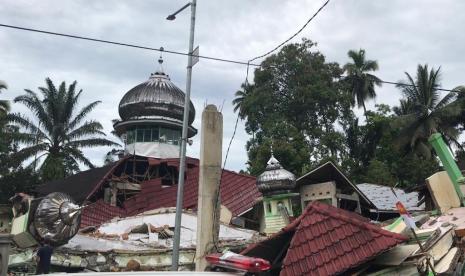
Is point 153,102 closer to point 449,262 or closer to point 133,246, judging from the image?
point 133,246

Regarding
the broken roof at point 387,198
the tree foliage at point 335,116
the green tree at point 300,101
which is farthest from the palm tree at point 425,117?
the broken roof at point 387,198

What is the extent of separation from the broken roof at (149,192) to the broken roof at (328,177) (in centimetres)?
308

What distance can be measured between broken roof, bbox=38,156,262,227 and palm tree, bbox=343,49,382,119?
2239 centimetres

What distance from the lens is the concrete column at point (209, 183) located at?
9.09 meters

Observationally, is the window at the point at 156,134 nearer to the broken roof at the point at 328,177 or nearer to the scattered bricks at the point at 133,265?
the broken roof at the point at 328,177

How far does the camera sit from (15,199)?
17.8m

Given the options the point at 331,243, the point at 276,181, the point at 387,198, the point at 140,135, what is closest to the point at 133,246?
the point at 276,181

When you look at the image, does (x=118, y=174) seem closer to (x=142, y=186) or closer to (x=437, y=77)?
(x=142, y=186)

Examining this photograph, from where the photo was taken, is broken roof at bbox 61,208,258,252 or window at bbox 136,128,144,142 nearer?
broken roof at bbox 61,208,258,252

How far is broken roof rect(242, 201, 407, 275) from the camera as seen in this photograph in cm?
618

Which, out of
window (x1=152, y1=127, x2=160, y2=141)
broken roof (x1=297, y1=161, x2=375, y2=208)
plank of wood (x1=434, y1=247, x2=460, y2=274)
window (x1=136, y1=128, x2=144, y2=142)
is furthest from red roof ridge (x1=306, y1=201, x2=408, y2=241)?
window (x1=136, y1=128, x2=144, y2=142)

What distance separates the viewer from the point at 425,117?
3728cm

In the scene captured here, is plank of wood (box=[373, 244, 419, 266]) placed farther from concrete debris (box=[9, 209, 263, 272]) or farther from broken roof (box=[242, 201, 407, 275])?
concrete debris (box=[9, 209, 263, 272])

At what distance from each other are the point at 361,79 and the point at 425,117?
27.4 ft
